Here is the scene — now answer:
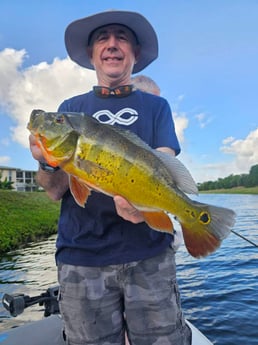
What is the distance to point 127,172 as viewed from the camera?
2150 millimetres

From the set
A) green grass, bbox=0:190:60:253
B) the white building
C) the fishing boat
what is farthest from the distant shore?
the white building

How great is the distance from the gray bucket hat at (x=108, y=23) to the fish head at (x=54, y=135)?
3.65 feet

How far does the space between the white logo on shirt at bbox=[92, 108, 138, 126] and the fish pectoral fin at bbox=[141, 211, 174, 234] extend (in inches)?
33.4

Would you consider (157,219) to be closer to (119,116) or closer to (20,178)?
(119,116)

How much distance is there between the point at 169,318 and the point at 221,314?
620 cm

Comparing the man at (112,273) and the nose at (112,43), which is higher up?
the nose at (112,43)

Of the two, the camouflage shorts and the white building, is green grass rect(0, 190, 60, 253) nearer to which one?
the camouflage shorts

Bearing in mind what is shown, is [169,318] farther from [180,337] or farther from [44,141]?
[44,141]

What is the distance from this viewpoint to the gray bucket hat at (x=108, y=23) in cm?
293

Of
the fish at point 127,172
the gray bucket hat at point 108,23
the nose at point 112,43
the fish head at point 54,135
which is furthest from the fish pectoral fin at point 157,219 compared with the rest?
the gray bucket hat at point 108,23

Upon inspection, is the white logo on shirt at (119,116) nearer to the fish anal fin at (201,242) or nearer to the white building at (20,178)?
the fish anal fin at (201,242)

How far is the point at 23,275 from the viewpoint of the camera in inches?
496

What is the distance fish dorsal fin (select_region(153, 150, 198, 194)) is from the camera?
92.2 inches

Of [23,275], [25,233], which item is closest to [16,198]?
[25,233]
